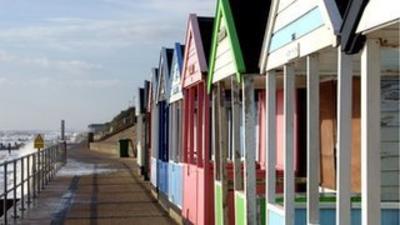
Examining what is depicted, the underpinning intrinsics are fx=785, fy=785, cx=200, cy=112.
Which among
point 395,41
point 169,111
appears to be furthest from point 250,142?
point 169,111

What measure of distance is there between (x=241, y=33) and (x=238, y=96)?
0.98m

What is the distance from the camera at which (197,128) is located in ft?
41.1

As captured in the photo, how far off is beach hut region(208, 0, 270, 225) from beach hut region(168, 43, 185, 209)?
4.03m

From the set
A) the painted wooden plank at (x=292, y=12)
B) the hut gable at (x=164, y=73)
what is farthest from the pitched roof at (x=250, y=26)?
the hut gable at (x=164, y=73)

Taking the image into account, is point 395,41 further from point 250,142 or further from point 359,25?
point 250,142

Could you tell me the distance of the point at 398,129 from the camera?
28.2 feet

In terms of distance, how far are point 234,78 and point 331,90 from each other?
1336 millimetres

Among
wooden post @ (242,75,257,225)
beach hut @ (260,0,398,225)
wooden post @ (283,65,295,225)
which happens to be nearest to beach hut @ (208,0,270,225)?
wooden post @ (242,75,257,225)

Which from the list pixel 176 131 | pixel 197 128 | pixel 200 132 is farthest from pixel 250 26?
pixel 176 131

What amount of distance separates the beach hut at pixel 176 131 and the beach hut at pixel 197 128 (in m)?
0.90

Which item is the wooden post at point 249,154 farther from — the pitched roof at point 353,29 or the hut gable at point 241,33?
the pitched roof at point 353,29

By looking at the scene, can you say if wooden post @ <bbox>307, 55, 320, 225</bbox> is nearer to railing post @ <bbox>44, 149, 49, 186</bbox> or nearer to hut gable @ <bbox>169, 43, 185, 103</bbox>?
hut gable @ <bbox>169, 43, 185, 103</bbox>

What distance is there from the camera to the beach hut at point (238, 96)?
28.1 feet

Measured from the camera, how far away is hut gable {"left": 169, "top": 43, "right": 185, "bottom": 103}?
49.6 feet
